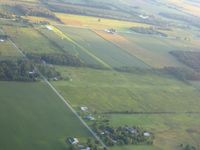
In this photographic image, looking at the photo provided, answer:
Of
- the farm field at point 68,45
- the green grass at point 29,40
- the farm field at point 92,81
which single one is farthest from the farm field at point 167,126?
the green grass at point 29,40

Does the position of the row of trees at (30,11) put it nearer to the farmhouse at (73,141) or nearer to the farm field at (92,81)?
the farm field at (92,81)

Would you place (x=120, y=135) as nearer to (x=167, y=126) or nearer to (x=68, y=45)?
(x=167, y=126)

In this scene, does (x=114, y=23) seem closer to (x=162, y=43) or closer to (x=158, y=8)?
(x=162, y=43)

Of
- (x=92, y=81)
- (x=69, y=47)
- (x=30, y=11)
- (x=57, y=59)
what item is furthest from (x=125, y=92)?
(x=30, y=11)

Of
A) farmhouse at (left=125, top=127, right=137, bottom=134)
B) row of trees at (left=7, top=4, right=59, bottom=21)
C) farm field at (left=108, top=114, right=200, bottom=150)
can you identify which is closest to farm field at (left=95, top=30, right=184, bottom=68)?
row of trees at (left=7, top=4, right=59, bottom=21)

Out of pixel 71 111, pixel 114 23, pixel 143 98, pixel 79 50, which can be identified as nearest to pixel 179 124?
pixel 143 98

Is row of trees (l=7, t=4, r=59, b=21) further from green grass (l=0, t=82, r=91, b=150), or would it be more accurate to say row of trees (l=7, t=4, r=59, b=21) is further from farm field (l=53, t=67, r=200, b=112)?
green grass (l=0, t=82, r=91, b=150)
